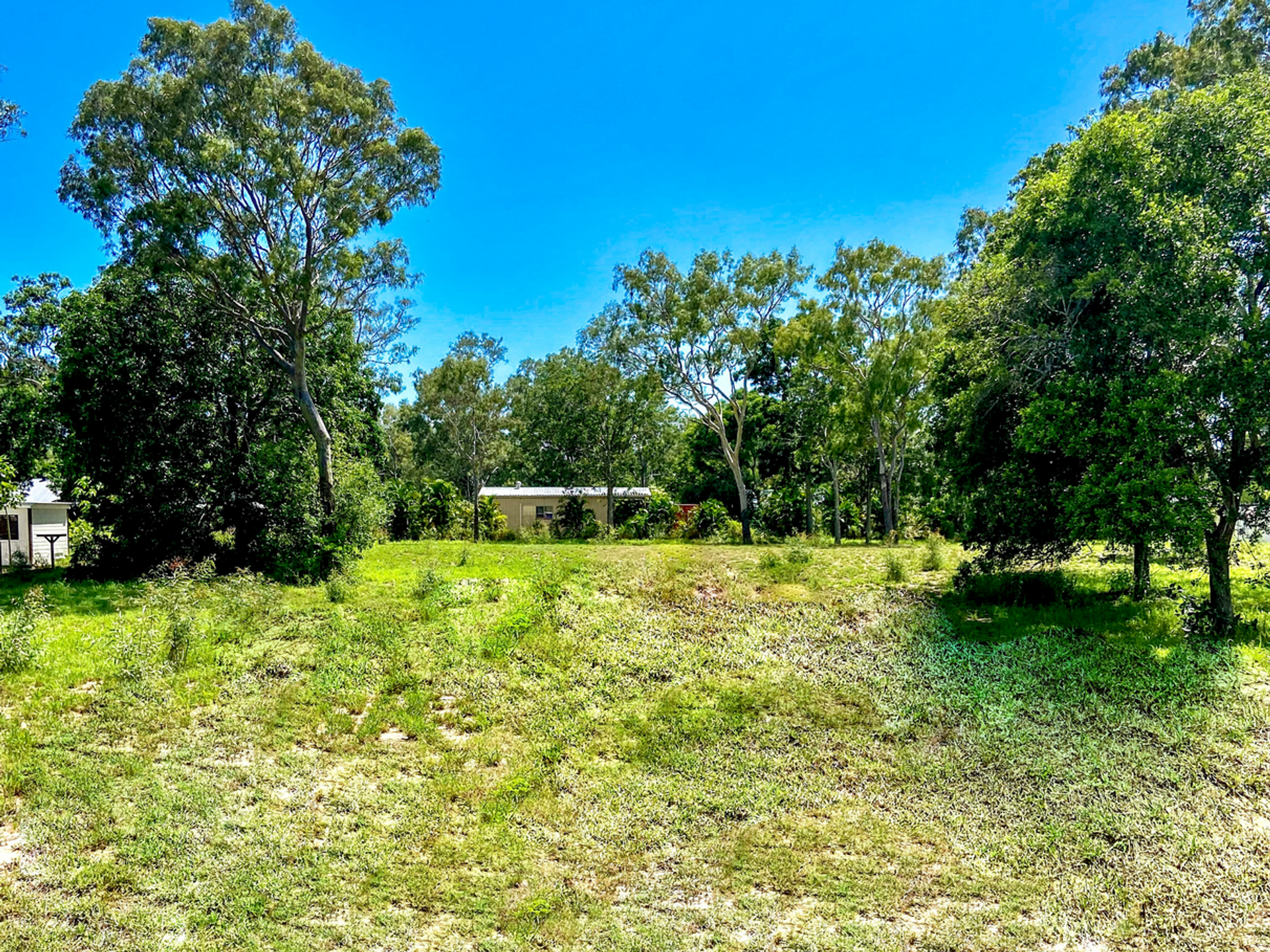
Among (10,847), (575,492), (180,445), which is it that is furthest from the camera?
(575,492)

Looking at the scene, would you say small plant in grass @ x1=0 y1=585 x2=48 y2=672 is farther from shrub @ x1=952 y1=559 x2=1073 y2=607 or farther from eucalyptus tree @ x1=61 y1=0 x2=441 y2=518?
shrub @ x1=952 y1=559 x2=1073 y2=607

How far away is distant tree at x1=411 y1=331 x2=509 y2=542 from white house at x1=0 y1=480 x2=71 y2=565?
12255mm

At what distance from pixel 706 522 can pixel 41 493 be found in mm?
21091

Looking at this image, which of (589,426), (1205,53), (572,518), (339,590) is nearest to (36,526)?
(339,590)

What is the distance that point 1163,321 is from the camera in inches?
275

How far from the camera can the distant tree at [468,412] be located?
28252mm

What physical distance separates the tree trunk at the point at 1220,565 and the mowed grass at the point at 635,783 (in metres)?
0.56

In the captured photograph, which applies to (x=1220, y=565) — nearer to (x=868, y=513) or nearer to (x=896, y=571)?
(x=896, y=571)

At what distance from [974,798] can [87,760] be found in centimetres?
632

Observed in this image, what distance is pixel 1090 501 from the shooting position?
286 inches

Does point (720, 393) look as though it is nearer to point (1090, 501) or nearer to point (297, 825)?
point (1090, 501)

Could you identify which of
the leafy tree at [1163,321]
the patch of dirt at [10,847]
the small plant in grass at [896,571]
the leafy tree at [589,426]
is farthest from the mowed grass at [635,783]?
the leafy tree at [589,426]

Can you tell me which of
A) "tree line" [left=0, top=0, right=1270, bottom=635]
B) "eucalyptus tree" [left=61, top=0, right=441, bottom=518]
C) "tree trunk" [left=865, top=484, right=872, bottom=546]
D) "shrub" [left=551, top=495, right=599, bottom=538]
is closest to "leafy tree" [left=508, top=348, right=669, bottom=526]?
"shrub" [left=551, top=495, right=599, bottom=538]

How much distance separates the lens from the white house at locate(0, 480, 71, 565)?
18.7m
